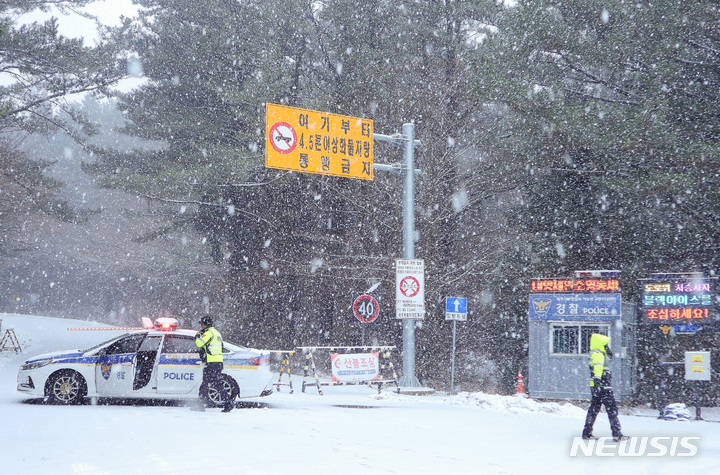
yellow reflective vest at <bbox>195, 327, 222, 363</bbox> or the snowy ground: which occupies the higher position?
yellow reflective vest at <bbox>195, 327, 222, 363</bbox>

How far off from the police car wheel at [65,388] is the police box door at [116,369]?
0.35 m

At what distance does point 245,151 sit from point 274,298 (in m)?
7.41

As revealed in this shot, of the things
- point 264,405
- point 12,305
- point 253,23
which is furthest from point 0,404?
point 12,305

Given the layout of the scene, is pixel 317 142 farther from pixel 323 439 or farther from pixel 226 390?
pixel 323 439

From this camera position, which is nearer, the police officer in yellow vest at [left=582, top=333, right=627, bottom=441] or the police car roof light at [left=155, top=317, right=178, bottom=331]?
the police officer in yellow vest at [left=582, top=333, right=627, bottom=441]

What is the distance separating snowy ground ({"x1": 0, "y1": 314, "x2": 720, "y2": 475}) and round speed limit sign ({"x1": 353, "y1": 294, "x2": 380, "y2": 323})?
303 centimetres

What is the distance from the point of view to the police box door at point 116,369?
14.4 metres

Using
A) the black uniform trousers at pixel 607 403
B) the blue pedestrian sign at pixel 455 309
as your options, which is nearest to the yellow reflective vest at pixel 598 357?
the black uniform trousers at pixel 607 403

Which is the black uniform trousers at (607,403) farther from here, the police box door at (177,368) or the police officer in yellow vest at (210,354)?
the police box door at (177,368)

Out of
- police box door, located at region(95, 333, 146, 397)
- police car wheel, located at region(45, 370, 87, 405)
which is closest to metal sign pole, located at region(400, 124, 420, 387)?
police box door, located at region(95, 333, 146, 397)

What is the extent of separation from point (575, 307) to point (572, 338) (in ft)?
3.04

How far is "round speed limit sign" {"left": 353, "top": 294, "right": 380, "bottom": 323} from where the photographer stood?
64.8ft

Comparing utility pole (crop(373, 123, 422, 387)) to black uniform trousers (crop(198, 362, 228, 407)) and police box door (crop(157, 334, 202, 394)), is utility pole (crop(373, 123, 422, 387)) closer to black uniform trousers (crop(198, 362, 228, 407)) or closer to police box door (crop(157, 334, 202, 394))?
police box door (crop(157, 334, 202, 394))

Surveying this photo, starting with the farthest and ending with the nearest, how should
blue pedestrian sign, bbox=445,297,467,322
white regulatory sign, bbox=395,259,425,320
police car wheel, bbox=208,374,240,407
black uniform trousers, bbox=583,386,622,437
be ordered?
white regulatory sign, bbox=395,259,425,320 → blue pedestrian sign, bbox=445,297,467,322 → police car wheel, bbox=208,374,240,407 → black uniform trousers, bbox=583,386,622,437
